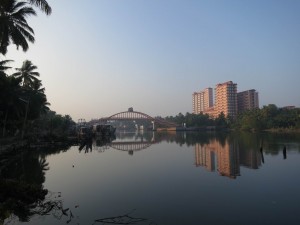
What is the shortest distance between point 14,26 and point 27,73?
28.2 m

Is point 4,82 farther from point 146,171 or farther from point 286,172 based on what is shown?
point 286,172

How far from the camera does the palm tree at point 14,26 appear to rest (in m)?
22.3

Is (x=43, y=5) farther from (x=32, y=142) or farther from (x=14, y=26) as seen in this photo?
(x=32, y=142)

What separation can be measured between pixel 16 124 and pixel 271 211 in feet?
143

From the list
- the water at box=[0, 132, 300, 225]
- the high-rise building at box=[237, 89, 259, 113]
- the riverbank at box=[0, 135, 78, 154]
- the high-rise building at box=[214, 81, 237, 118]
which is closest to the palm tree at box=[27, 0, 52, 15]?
the water at box=[0, 132, 300, 225]

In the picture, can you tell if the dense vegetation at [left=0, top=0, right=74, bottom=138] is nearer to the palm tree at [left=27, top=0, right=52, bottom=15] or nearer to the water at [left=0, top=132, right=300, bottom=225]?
the palm tree at [left=27, top=0, right=52, bottom=15]

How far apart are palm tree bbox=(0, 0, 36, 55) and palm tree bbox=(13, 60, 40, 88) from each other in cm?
2684

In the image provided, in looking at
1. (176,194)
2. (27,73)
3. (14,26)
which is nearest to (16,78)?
(27,73)

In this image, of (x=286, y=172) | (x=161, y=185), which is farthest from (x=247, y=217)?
(x=286, y=172)

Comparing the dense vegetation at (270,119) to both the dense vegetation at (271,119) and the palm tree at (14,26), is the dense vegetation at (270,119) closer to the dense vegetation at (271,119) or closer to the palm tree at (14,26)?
the dense vegetation at (271,119)

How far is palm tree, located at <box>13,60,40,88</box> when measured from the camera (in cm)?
4993

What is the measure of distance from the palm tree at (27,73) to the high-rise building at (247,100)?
5916 inches

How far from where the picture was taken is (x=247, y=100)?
185 metres

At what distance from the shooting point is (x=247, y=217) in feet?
42.8
